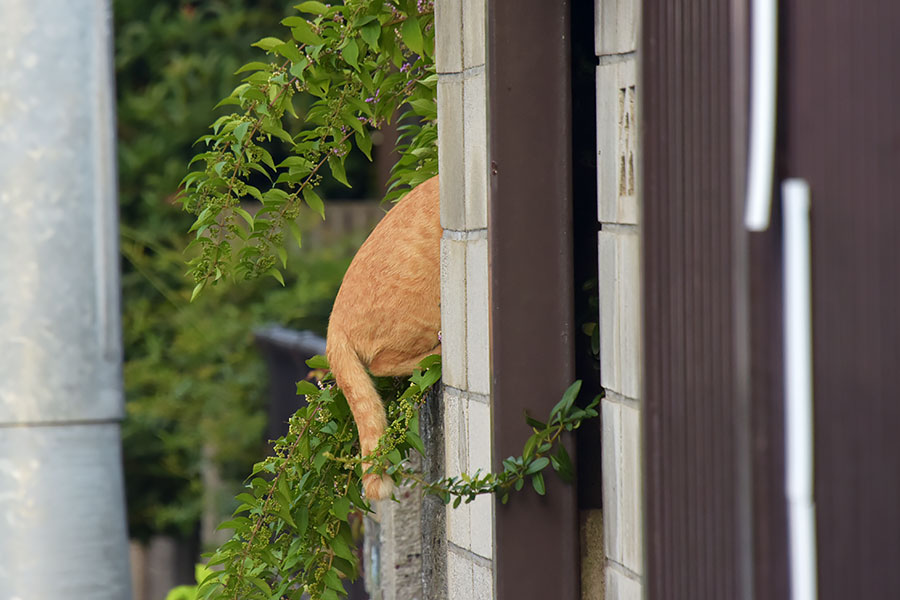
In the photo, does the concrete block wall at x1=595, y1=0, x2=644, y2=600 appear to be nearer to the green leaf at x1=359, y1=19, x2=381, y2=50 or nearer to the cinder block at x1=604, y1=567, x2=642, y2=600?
the cinder block at x1=604, y1=567, x2=642, y2=600

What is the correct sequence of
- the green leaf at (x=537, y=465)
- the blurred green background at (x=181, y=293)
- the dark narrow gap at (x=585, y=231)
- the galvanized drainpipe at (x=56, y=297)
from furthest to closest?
the blurred green background at (x=181, y=293) → the galvanized drainpipe at (x=56, y=297) → the dark narrow gap at (x=585, y=231) → the green leaf at (x=537, y=465)

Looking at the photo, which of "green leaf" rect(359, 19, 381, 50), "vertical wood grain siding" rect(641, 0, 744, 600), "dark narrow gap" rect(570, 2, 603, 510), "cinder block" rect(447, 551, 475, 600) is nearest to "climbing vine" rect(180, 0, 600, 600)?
"green leaf" rect(359, 19, 381, 50)

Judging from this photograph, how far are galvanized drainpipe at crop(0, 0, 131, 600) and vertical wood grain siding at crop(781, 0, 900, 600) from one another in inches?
56.3

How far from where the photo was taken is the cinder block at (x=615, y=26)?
1.70 m

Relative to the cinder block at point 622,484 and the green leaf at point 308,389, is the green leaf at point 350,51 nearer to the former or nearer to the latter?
the green leaf at point 308,389

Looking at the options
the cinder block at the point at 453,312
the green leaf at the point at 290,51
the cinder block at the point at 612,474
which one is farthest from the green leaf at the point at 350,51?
the cinder block at the point at 612,474

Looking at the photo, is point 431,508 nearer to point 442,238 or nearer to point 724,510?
point 442,238

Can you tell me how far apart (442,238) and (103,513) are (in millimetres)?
792

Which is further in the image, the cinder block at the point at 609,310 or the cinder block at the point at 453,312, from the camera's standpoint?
the cinder block at the point at 453,312

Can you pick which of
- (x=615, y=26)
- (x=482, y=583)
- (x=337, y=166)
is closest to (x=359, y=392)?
(x=482, y=583)

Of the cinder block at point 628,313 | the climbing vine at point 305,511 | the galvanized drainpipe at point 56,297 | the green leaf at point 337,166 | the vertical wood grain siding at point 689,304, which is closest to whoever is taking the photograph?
the vertical wood grain siding at point 689,304

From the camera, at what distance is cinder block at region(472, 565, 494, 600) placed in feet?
6.86

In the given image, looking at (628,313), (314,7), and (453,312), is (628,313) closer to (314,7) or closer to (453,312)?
(453,312)

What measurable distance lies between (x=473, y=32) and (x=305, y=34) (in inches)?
18.6
